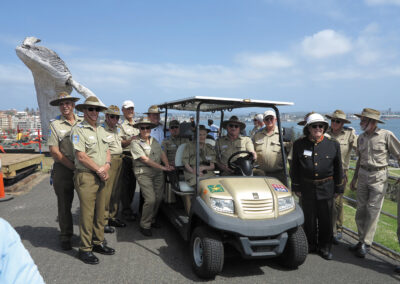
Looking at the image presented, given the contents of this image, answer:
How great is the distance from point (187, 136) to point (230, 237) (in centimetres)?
254

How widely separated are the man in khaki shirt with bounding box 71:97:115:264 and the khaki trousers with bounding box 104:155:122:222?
2.31 ft

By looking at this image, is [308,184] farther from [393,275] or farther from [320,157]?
[393,275]

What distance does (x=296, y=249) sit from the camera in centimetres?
331

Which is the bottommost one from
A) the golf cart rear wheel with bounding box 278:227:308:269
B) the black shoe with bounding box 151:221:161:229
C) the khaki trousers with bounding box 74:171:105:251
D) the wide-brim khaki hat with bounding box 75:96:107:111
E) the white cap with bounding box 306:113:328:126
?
the black shoe with bounding box 151:221:161:229

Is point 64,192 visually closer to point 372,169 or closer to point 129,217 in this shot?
point 129,217

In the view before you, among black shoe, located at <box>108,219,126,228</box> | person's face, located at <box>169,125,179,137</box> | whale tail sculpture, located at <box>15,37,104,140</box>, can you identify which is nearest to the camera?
black shoe, located at <box>108,219,126,228</box>

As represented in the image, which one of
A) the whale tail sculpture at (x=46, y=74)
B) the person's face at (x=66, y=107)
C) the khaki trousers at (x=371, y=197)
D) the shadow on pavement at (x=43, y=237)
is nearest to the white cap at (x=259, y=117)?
the khaki trousers at (x=371, y=197)

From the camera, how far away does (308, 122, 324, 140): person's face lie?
379cm

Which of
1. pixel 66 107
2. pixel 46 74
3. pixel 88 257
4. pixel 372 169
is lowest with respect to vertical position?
pixel 88 257

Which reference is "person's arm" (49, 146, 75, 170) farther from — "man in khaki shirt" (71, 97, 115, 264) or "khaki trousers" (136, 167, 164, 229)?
"khaki trousers" (136, 167, 164, 229)

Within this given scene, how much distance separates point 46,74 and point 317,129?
1367 cm

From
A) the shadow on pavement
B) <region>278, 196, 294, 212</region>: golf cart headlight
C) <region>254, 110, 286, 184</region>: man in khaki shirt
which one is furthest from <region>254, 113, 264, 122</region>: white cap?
the shadow on pavement

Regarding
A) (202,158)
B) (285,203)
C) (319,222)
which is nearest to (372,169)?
(319,222)

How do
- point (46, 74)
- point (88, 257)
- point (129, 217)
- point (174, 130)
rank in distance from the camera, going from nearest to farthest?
point (88, 257) < point (129, 217) < point (174, 130) < point (46, 74)
